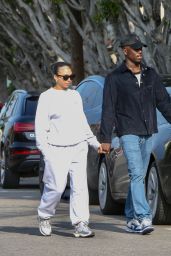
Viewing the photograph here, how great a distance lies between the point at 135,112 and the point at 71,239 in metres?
1.35

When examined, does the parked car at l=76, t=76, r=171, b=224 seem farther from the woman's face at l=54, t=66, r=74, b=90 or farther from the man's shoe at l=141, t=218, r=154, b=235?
the woman's face at l=54, t=66, r=74, b=90

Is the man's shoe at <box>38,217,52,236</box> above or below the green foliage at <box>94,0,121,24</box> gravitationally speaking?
below

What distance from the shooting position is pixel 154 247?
9.91m

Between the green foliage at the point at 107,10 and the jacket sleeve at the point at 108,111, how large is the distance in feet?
52.4

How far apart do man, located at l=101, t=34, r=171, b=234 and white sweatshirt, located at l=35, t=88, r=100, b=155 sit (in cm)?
21

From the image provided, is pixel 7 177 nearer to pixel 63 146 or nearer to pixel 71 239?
pixel 63 146

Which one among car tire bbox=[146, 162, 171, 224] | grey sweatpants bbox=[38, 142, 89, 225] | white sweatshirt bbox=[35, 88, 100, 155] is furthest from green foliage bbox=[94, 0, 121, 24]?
grey sweatpants bbox=[38, 142, 89, 225]

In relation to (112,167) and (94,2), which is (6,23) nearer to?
(94,2)

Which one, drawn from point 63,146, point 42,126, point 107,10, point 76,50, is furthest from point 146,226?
point 76,50

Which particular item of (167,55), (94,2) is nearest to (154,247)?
(167,55)

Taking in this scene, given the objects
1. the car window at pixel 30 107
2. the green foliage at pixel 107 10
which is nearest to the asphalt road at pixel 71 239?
the car window at pixel 30 107

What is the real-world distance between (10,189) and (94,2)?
10417mm

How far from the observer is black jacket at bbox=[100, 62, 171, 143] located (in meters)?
10.9

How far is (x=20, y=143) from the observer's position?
1975 cm
